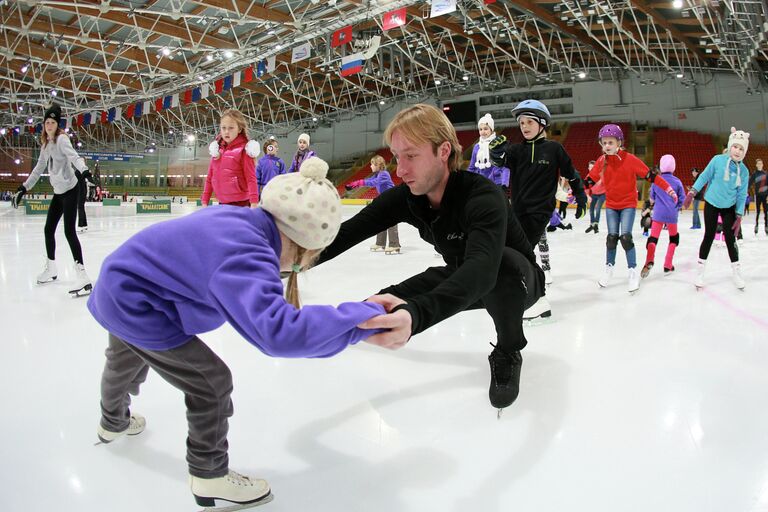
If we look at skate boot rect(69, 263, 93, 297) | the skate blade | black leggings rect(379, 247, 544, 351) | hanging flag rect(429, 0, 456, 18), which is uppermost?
hanging flag rect(429, 0, 456, 18)

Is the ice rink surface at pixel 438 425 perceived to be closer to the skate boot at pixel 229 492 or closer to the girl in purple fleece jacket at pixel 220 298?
the skate boot at pixel 229 492

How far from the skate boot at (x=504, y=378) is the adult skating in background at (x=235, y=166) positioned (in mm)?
2342

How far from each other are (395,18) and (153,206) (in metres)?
9.66

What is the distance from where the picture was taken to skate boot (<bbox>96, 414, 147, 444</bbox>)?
145 cm

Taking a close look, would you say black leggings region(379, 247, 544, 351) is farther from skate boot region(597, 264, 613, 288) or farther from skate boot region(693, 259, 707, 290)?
skate boot region(693, 259, 707, 290)

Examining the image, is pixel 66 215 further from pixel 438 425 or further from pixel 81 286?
pixel 438 425

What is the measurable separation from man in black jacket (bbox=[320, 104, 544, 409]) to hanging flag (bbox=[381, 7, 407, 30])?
10.2m

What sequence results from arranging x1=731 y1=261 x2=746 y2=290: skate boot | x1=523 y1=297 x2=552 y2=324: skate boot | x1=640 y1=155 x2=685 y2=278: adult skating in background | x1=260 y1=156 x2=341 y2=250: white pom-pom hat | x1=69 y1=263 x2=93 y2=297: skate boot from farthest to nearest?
x1=640 y1=155 x2=685 y2=278: adult skating in background
x1=731 y1=261 x2=746 y2=290: skate boot
x1=69 y1=263 x2=93 y2=297: skate boot
x1=523 y1=297 x2=552 y2=324: skate boot
x1=260 y1=156 x2=341 y2=250: white pom-pom hat

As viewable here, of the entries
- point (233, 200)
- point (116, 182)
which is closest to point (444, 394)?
point (233, 200)

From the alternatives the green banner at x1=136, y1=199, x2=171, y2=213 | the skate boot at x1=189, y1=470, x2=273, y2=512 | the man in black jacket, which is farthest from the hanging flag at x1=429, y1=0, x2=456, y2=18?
the green banner at x1=136, y1=199, x2=171, y2=213

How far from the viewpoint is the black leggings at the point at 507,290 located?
1755 millimetres

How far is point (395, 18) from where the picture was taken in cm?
1087

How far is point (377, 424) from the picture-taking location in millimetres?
1604

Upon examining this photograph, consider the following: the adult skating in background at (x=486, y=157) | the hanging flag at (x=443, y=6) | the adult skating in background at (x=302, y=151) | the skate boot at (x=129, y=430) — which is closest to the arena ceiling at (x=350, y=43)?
the hanging flag at (x=443, y=6)
